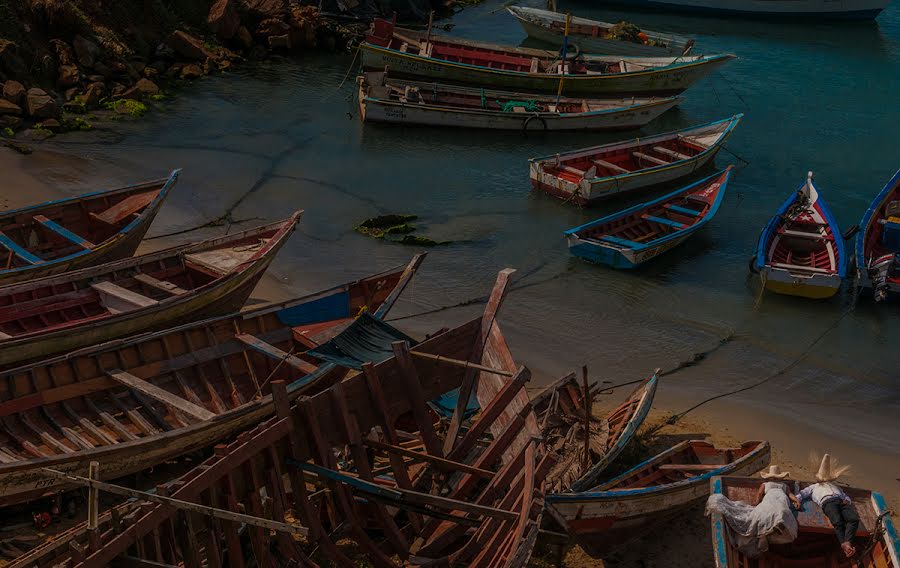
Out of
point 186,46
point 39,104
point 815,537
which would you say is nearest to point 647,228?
point 815,537

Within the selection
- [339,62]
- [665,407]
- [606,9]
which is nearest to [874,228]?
[665,407]

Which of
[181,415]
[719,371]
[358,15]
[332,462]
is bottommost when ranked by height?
[719,371]

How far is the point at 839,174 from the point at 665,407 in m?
16.2

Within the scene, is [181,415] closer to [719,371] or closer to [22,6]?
[719,371]

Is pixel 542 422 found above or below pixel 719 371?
above

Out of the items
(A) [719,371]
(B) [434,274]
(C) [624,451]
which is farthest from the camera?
(B) [434,274]

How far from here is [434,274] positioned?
21.4 m

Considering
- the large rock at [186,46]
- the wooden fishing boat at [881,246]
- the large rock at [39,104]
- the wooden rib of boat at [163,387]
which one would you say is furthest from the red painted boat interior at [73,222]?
the large rock at [186,46]

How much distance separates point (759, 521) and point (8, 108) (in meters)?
24.4

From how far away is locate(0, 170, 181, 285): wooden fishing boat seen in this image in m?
16.0

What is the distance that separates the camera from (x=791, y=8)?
1943 inches

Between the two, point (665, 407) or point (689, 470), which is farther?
point (665, 407)

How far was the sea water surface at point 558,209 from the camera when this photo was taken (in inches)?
725

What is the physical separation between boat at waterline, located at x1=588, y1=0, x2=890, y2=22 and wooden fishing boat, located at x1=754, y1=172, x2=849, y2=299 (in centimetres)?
2967
